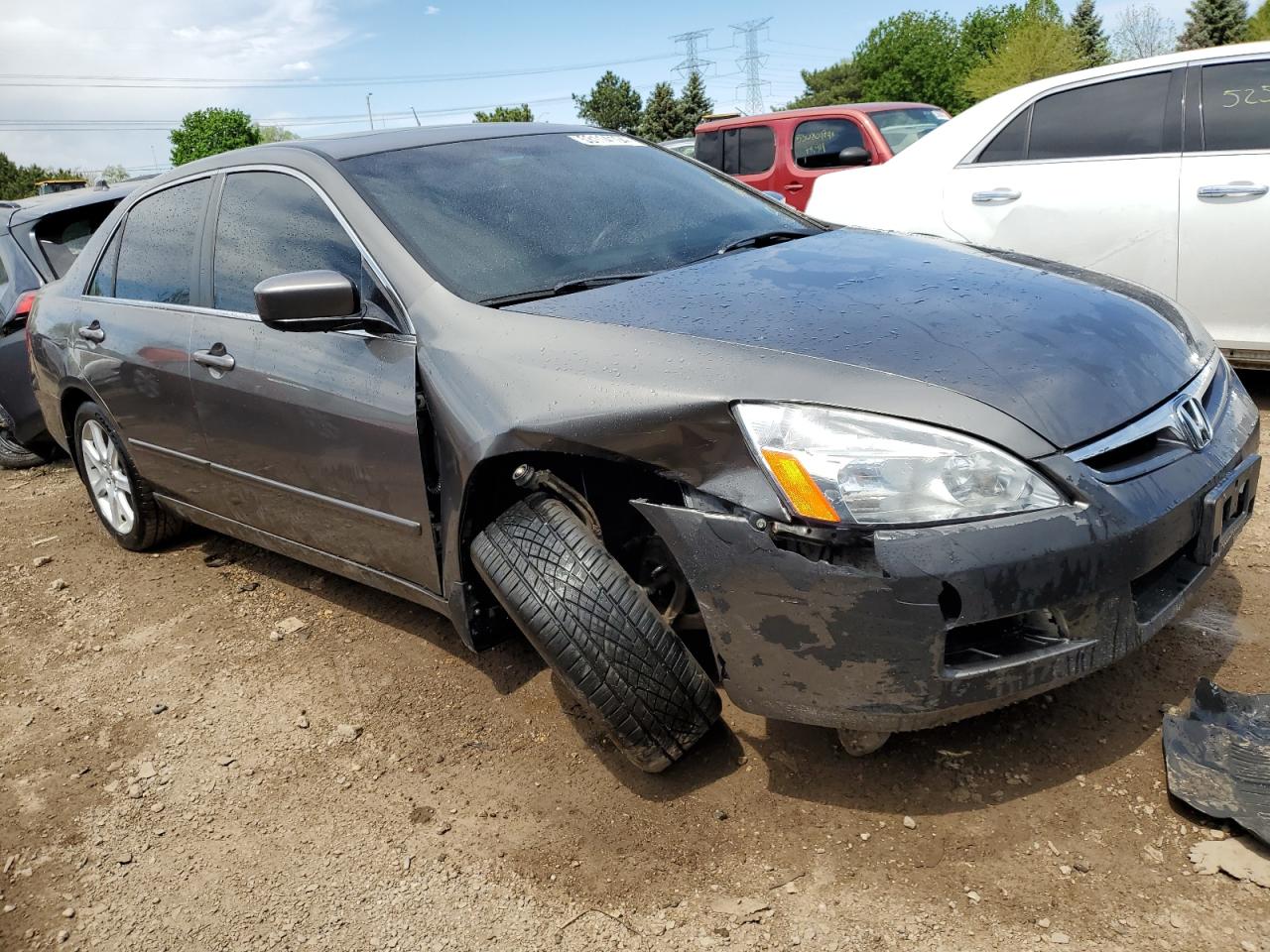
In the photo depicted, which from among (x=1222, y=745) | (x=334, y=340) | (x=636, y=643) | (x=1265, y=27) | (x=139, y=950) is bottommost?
(x=139, y=950)

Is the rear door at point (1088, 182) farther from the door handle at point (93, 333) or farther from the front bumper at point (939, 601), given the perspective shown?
the door handle at point (93, 333)

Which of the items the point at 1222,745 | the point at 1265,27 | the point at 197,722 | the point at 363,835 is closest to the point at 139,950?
the point at 363,835

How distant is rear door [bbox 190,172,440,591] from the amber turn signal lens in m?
1.05

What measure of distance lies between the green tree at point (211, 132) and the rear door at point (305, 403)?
3909 centimetres

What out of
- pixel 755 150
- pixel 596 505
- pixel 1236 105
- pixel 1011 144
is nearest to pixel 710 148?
pixel 755 150

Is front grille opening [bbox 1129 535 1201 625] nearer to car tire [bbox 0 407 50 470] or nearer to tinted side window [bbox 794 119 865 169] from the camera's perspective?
car tire [bbox 0 407 50 470]

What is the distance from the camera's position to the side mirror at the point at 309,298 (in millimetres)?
2621

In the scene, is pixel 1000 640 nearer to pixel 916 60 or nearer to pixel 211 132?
pixel 211 132

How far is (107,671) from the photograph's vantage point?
3.46m

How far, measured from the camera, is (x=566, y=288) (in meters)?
2.63

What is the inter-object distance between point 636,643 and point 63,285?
3.51m

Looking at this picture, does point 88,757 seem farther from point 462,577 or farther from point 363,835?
point 462,577

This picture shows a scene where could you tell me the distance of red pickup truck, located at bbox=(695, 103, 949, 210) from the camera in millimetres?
10312

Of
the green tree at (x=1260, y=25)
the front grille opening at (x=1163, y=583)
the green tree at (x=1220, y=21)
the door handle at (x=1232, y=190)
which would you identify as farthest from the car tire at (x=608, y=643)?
the green tree at (x=1220, y=21)
